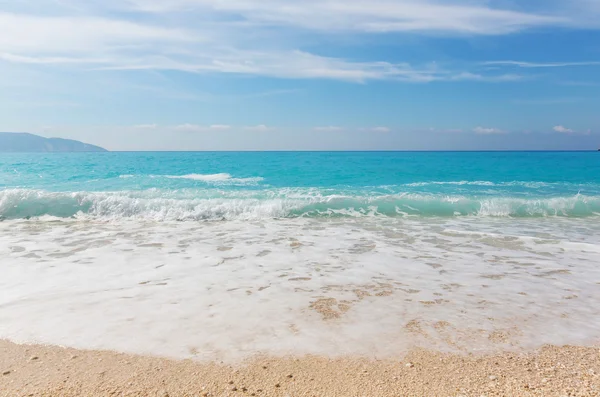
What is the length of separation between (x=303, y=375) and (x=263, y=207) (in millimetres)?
10681

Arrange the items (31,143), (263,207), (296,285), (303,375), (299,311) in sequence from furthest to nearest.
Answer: (31,143), (263,207), (296,285), (299,311), (303,375)

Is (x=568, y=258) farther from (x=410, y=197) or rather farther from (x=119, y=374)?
(x=410, y=197)

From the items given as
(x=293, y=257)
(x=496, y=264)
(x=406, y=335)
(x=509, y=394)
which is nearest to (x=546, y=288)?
(x=496, y=264)

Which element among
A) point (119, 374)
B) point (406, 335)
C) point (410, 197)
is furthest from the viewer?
point (410, 197)

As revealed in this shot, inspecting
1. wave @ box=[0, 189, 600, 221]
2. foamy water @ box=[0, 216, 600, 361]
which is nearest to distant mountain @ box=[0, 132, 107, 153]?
wave @ box=[0, 189, 600, 221]

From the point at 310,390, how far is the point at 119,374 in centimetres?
153

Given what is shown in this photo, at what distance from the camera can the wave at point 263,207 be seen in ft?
42.7

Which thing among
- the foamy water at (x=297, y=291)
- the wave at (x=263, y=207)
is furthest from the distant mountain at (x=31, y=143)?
the foamy water at (x=297, y=291)

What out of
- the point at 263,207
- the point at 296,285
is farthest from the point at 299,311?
the point at 263,207

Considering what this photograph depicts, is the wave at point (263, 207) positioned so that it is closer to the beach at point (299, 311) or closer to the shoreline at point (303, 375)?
the beach at point (299, 311)

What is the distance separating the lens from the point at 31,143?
439ft

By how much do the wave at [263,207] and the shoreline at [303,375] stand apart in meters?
9.32

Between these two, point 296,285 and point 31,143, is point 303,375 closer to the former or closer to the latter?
point 296,285

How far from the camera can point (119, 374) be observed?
3199 mm
